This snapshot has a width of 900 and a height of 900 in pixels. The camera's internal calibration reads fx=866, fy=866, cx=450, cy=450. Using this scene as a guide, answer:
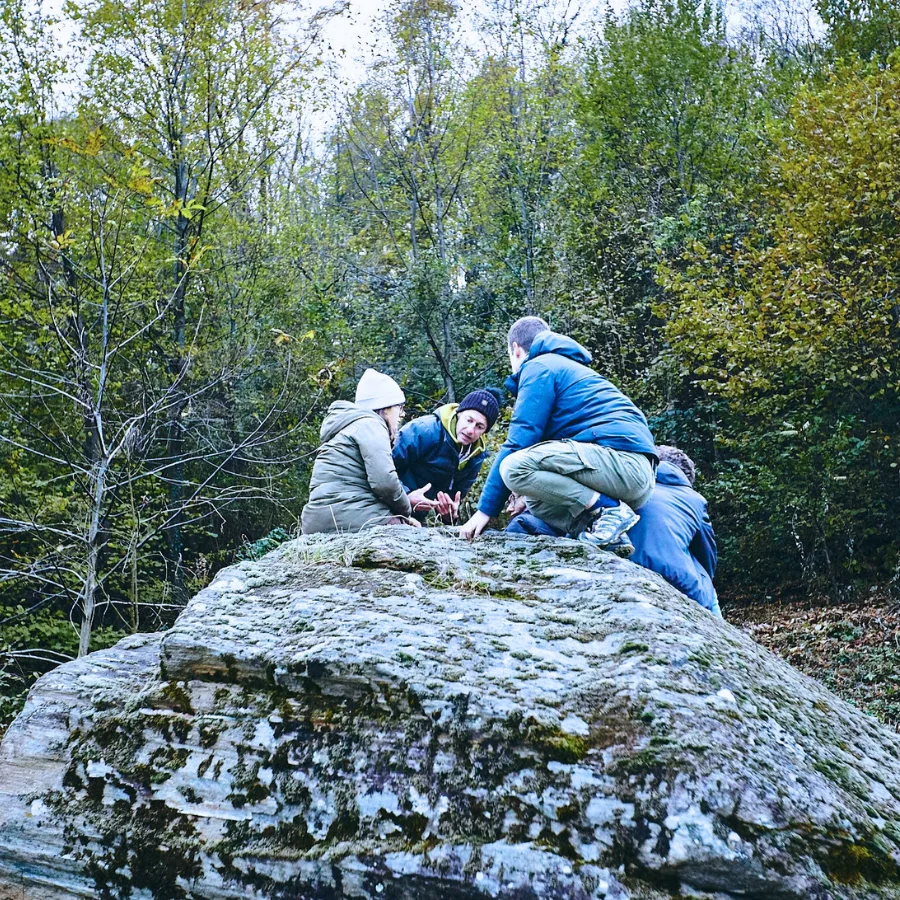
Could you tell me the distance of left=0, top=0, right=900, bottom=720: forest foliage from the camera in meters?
12.8

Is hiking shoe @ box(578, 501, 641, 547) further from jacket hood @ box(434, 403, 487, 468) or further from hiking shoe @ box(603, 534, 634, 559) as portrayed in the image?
jacket hood @ box(434, 403, 487, 468)

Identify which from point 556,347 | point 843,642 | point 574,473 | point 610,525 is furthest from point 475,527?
point 843,642

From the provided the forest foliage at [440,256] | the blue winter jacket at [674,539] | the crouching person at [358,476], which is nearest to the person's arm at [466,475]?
the crouching person at [358,476]

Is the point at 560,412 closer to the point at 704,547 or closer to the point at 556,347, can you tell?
the point at 556,347

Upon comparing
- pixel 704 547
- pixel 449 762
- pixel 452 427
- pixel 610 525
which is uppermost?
pixel 452 427

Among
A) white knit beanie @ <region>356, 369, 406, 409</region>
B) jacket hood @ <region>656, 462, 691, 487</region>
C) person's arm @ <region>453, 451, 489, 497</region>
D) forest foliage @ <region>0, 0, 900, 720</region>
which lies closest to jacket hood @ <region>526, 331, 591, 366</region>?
jacket hood @ <region>656, 462, 691, 487</region>

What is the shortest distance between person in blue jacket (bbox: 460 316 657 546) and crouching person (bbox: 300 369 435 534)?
112 centimetres

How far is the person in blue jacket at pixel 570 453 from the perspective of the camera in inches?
189

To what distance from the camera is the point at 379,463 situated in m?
5.94

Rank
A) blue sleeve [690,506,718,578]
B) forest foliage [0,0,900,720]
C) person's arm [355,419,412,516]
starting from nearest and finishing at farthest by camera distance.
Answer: blue sleeve [690,506,718,578] < person's arm [355,419,412,516] < forest foliage [0,0,900,720]

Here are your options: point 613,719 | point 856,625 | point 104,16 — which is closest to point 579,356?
point 613,719

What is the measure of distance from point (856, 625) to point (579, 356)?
8.43m

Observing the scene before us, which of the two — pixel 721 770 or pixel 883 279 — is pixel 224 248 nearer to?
pixel 883 279

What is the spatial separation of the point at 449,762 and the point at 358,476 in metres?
3.21
